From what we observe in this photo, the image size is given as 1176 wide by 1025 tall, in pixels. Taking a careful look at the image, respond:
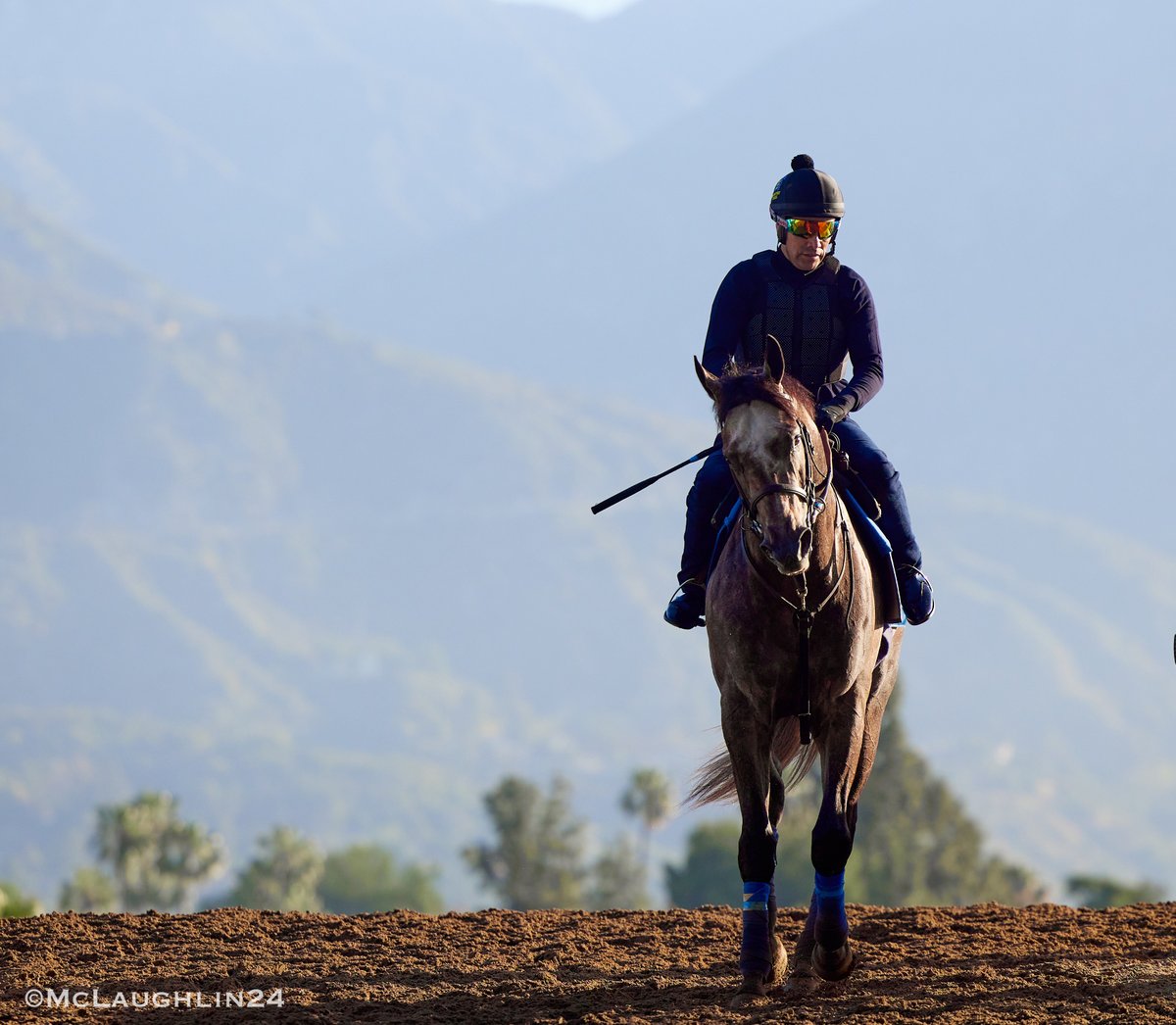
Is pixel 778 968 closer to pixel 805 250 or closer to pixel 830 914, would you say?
pixel 830 914

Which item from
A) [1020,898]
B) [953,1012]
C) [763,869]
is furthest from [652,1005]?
[1020,898]

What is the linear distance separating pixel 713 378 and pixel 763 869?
321 centimetres

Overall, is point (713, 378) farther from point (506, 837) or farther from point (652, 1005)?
point (506, 837)

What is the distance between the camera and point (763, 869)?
35.7 feet

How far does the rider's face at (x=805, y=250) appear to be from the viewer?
11.6 meters

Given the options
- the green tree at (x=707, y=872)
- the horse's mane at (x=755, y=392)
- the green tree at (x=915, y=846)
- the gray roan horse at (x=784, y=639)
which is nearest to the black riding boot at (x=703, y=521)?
the gray roan horse at (x=784, y=639)

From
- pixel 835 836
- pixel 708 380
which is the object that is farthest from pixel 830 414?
pixel 835 836

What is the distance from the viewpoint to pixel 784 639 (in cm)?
1032

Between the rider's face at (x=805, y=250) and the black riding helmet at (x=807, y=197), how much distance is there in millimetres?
156

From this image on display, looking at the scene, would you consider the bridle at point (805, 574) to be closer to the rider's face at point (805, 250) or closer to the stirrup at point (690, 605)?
the stirrup at point (690, 605)

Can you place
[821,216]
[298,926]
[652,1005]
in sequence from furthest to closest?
[298,926] → [821,216] → [652,1005]

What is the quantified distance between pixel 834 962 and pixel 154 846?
95787mm

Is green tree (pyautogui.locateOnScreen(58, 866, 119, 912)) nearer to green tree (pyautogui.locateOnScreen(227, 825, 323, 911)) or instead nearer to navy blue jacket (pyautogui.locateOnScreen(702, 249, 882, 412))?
green tree (pyautogui.locateOnScreen(227, 825, 323, 911))

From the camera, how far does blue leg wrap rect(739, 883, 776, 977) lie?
10898mm
